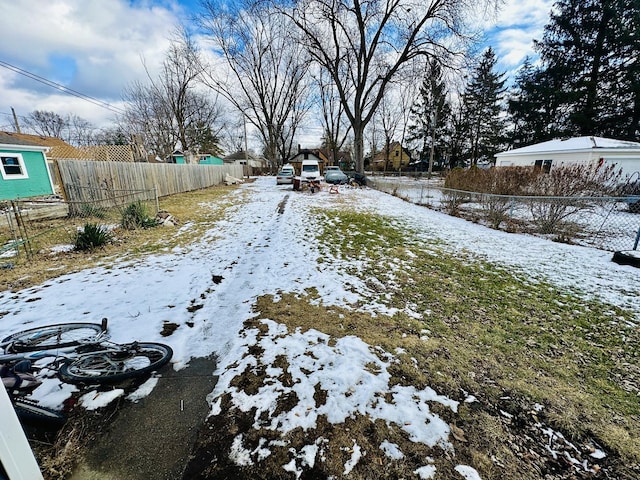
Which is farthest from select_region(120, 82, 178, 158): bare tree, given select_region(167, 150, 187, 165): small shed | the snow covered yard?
the snow covered yard

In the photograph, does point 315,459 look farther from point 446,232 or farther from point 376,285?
point 446,232

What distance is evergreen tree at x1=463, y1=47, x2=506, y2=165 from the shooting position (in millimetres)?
32000

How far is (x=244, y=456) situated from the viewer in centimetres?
172

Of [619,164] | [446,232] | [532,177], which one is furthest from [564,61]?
[446,232]

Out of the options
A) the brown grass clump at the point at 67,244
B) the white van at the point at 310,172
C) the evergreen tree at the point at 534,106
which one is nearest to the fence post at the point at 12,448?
the brown grass clump at the point at 67,244

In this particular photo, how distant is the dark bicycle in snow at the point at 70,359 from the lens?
182cm

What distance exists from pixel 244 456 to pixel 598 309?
4.62 m

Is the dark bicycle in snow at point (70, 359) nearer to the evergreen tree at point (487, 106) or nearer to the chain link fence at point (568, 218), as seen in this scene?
the chain link fence at point (568, 218)

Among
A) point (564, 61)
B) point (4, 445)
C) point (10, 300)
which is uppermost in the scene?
point (564, 61)

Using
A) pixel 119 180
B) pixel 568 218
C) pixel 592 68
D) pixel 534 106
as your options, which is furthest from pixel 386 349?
pixel 534 106

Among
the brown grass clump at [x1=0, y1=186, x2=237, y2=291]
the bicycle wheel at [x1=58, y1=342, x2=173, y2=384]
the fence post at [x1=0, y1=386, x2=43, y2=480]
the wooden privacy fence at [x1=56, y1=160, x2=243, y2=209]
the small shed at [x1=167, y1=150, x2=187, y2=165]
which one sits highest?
the small shed at [x1=167, y1=150, x2=187, y2=165]

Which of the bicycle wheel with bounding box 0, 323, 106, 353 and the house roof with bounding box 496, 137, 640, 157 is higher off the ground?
the house roof with bounding box 496, 137, 640, 157

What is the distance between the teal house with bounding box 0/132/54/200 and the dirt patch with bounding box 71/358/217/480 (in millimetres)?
14328

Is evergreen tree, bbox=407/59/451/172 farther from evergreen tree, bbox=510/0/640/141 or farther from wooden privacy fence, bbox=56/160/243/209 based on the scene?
wooden privacy fence, bbox=56/160/243/209
